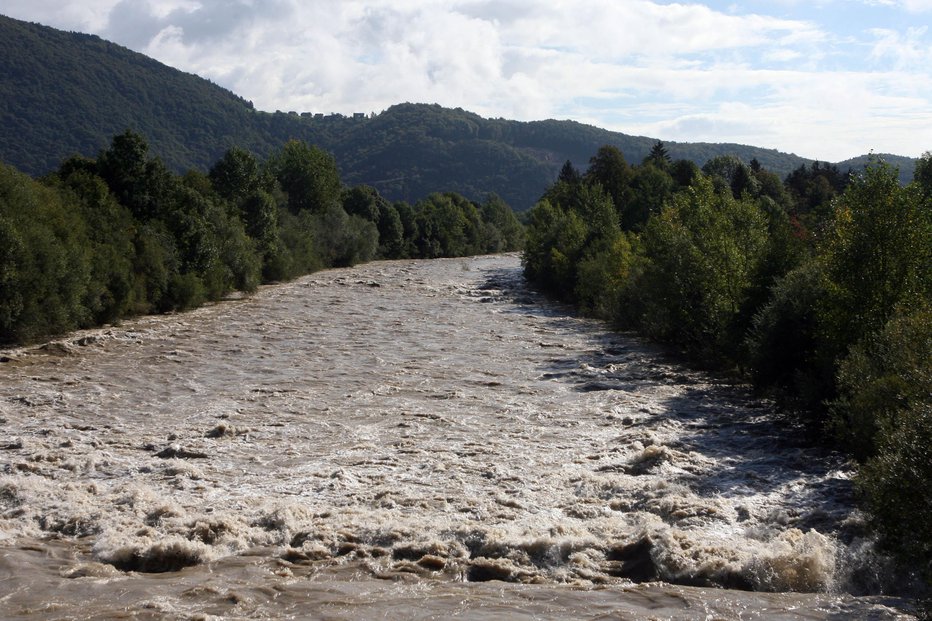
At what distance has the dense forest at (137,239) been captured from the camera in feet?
111

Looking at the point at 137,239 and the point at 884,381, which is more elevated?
the point at 137,239

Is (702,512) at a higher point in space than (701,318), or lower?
lower

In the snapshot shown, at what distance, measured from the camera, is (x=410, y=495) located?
55.3 feet

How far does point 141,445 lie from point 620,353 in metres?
21.3

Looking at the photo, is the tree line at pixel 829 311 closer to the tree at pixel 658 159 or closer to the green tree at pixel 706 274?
the green tree at pixel 706 274

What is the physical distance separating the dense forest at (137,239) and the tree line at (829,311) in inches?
986

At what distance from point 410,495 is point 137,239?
34.1 meters

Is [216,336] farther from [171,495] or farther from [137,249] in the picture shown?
[171,495]

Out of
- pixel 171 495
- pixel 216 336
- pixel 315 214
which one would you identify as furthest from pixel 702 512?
pixel 315 214

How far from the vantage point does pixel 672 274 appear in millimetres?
35562

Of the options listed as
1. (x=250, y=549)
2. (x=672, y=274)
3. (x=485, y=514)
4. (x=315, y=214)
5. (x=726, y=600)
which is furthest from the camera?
(x=315, y=214)

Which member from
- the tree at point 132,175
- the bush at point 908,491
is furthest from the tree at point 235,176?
the bush at point 908,491

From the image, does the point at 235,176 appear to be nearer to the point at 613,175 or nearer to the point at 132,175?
the point at 132,175

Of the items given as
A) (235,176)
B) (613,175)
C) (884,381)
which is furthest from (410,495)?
(613,175)
